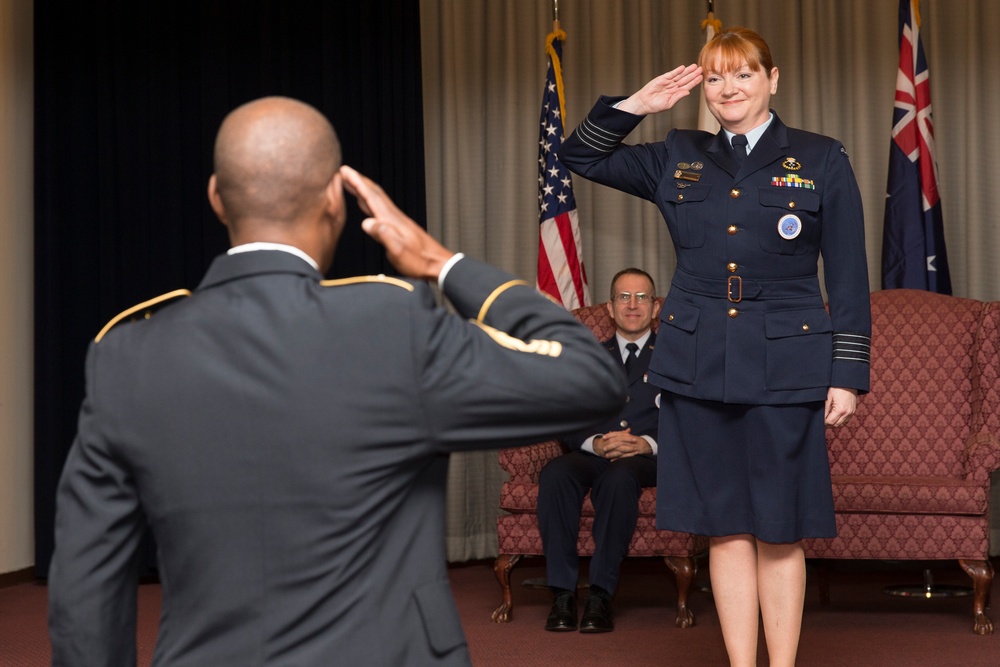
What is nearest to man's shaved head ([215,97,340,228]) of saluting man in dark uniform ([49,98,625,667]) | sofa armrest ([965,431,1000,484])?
saluting man in dark uniform ([49,98,625,667])

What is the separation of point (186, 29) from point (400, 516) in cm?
468

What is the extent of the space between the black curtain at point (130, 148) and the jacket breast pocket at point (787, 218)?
2945 millimetres

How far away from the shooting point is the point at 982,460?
13.3ft

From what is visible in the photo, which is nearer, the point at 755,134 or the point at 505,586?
the point at 755,134

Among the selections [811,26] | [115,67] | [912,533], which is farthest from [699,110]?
[115,67]

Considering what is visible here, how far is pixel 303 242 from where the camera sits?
1250mm

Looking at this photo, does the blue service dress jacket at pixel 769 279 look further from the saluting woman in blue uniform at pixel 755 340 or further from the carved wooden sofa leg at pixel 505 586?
the carved wooden sofa leg at pixel 505 586

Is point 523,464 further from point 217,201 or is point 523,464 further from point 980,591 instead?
point 217,201

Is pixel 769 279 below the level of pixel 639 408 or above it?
above

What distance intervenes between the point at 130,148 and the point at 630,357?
8.34ft

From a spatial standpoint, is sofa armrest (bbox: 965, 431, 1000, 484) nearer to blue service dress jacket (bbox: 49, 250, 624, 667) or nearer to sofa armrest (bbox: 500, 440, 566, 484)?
sofa armrest (bbox: 500, 440, 566, 484)

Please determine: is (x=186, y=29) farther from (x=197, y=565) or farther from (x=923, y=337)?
(x=197, y=565)

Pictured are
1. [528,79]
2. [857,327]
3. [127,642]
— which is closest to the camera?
[127,642]

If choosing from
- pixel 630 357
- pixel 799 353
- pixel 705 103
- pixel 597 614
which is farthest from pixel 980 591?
pixel 705 103
